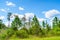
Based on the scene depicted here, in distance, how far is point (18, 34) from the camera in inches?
2207

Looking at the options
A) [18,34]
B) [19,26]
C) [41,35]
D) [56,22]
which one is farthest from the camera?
[56,22]

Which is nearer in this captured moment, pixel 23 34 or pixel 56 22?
pixel 23 34

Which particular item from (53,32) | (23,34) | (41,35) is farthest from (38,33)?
(23,34)

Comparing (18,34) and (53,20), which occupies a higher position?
(53,20)

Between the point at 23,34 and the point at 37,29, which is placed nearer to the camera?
the point at 23,34

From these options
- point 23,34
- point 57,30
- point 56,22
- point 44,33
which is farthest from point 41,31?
point 56,22

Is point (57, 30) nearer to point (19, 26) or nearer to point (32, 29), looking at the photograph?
point (32, 29)

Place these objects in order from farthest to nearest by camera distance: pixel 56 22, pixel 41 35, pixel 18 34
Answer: pixel 56 22 < pixel 41 35 < pixel 18 34

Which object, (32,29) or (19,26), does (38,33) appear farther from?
(19,26)

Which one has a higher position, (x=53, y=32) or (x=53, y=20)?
(x=53, y=20)

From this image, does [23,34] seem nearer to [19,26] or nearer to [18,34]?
[18,34]

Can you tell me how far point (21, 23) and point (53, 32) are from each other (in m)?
14.0

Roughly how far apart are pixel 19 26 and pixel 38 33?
33.2 feet

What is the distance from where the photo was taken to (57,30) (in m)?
69.1
